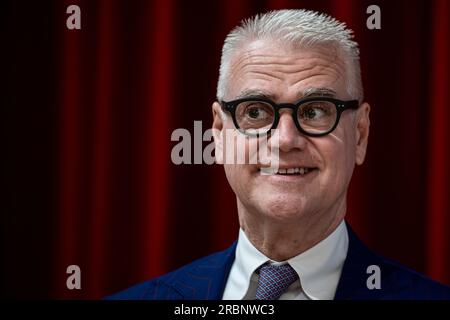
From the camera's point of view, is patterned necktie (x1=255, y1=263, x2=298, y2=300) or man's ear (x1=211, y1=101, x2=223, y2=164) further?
man's ear (x1=211, y1=101, x2=223, y2=164)

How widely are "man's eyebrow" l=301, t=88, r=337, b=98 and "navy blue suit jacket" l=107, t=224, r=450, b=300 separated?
0.36 meters

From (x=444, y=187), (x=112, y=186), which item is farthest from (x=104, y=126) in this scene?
(x=444, y=187)

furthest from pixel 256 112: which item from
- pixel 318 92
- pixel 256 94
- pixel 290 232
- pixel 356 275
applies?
pixel 356 275

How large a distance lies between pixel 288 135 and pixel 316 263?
0.32 metres

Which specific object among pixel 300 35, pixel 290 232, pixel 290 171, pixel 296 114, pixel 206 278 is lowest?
pixel 206 278

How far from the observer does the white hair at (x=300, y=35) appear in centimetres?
135

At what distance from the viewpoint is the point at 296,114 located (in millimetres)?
1297

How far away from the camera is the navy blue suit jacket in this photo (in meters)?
1.35

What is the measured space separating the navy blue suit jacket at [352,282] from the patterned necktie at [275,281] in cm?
12

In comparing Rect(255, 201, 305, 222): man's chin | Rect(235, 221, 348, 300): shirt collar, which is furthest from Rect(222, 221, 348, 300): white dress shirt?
Rect(255, 201, 305, 222): man's chin

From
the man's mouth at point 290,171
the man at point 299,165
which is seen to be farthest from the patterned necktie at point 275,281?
the man's mouth at point 290,171

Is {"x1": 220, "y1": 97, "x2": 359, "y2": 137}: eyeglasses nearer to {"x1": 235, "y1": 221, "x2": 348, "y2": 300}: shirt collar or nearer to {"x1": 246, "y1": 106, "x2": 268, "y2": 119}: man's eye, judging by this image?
{"x1": 246, "y1": 106, "x2": 268, "y2": 119}: man's eye

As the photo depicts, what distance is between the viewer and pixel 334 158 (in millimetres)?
1328

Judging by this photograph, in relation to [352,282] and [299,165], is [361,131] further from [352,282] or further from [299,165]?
[352,282]
